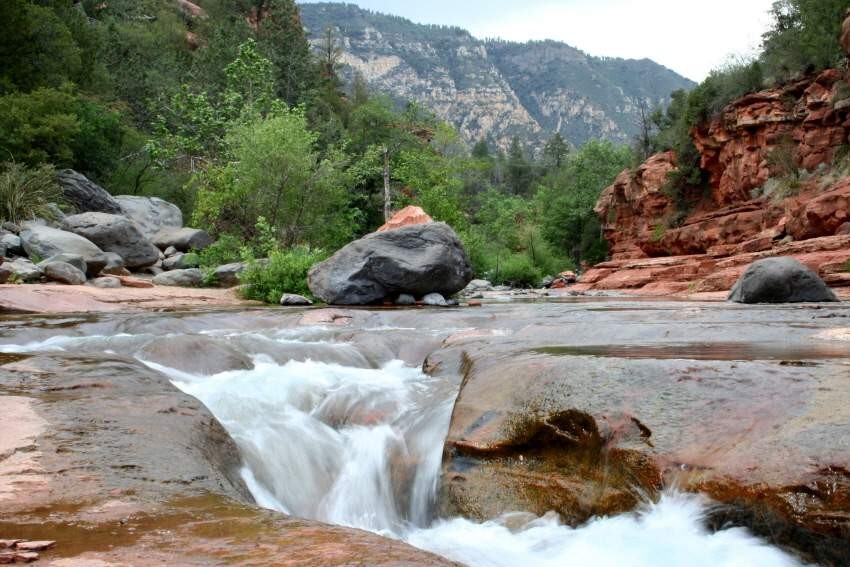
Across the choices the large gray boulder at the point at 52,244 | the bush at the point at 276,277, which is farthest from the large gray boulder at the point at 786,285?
the large gray boulder at the point at 52,244

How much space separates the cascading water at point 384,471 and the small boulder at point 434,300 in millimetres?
5533

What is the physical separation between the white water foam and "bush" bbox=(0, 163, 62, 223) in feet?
44.2

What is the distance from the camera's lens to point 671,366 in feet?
12.3

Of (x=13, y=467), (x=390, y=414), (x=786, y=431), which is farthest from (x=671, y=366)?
(x=13, y=467)

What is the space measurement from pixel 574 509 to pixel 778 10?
29.8 meters

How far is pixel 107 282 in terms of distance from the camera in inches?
525

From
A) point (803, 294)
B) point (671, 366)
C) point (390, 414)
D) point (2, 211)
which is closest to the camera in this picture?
point (671, 366)

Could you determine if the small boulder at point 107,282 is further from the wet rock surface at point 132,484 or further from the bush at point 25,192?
the wet rock surface at point 132,484

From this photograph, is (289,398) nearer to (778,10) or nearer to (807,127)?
(807,127)

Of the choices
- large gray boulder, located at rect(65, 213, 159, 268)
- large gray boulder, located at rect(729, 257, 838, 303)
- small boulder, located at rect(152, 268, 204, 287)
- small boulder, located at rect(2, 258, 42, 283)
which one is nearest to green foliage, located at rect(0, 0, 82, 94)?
large gray boulder, located at rect(65, 213, 159, 268)

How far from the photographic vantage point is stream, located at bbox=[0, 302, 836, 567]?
2.83m

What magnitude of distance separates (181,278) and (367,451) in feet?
43.0

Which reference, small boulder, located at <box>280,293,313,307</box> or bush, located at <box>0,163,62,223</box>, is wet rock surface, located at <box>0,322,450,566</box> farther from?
bush, located at <box>0,163,62,223</box>

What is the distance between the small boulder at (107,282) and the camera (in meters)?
13.1
